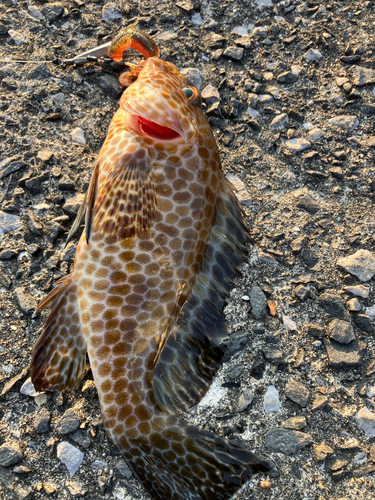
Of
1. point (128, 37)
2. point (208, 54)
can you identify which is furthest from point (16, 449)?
point (208, 54)

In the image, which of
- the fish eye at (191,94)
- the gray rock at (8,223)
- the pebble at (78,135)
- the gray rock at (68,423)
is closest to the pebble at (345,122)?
the fish eye at (191,94)

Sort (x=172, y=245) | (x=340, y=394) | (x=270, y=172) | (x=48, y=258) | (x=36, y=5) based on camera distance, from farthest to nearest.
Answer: (x=36, y=5), (x=270, y=172), (x=48, y=258), (x=340, y=394), (x=172, y=245)


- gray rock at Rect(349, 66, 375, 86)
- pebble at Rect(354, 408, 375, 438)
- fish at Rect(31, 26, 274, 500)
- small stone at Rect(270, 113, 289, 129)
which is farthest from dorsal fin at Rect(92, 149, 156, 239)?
gray rock at Rect(349, 66, 375, 86)

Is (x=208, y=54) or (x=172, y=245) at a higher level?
(x=208, y=54)

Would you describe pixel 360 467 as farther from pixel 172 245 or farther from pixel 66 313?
pixel 66 313

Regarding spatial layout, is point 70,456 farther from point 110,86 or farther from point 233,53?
point 233,53

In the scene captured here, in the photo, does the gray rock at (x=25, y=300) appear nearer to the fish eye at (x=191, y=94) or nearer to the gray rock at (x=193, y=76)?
the fish eye at (x=191, y=94)

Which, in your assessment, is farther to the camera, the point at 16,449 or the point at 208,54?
the point at 208,54
